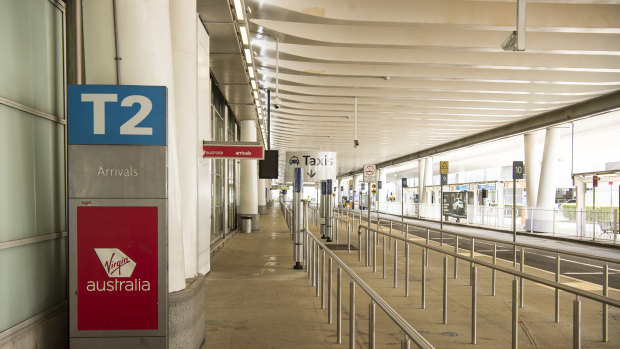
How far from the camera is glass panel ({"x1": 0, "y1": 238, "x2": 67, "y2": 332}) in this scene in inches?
142

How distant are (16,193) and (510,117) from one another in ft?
72.5

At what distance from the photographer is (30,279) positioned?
3936 mm

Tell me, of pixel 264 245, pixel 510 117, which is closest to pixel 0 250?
pixel 264 245

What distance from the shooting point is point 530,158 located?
2322 cm

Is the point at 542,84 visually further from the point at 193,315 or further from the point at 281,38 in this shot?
the point at 193,315

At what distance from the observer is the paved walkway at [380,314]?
532 cm

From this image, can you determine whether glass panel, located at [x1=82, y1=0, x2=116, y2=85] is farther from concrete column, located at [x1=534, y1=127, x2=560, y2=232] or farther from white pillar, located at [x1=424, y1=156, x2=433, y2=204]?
white pillar, located at [x1=424, y1=156, x2=433, y2=204]

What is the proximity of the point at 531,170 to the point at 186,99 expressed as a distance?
21865mm

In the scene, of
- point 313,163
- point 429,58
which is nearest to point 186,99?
point 429,58

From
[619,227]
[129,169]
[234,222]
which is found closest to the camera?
[129,169]

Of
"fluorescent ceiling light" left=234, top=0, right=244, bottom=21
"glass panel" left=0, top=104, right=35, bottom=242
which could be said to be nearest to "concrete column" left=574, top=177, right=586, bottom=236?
"fluorescent ceiling light" left=234, top=0, right=244, bottom=21

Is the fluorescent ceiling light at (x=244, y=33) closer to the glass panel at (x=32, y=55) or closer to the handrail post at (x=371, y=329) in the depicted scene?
the glass panel at (x=32, y=55)

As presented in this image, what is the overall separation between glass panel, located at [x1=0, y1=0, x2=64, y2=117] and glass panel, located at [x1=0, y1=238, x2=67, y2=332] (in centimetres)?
133

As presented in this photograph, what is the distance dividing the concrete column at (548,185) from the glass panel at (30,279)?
22289mm
